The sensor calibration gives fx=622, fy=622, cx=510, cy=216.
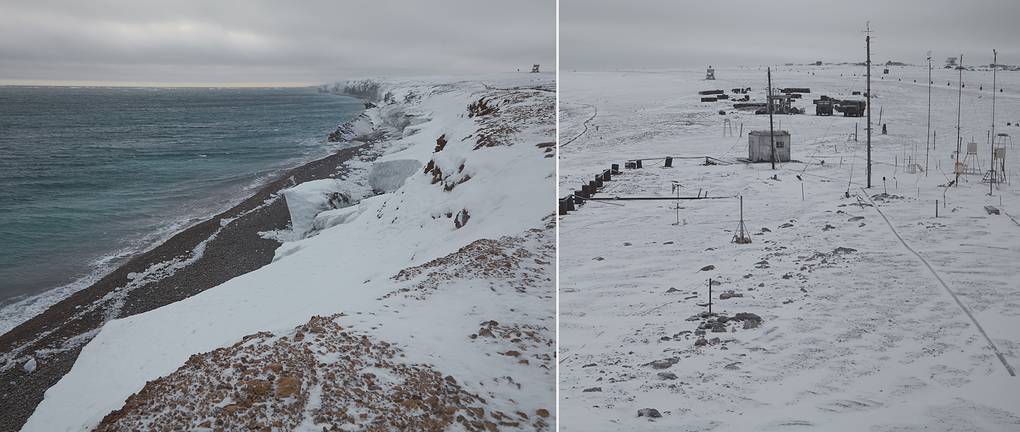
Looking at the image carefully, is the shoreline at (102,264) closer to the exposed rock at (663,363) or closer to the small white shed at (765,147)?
the exposed rock at (663,363)

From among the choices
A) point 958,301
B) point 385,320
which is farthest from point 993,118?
point 385,320

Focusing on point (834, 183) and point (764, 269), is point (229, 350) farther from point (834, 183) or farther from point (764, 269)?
point (834, 183)

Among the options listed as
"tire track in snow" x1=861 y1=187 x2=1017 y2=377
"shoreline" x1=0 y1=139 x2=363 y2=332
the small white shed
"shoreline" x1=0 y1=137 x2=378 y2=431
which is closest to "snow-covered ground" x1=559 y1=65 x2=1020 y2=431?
"tire track in snow" x1=861 y1=187 x2=1017 y2=377

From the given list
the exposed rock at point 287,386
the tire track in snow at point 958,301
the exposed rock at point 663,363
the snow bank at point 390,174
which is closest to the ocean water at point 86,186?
the snow bank at point 390,174

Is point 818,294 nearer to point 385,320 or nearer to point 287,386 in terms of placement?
point 385,320

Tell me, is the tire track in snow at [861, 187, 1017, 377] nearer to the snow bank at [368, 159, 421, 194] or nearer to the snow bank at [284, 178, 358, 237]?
the snow bank at [284, 178, 358, 237]

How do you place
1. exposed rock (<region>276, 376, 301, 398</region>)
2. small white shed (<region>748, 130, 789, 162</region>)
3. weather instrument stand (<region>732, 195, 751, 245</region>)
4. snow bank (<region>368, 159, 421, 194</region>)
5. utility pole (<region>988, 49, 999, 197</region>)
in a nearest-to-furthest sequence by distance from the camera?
exposed rock (<region>276, 376, 301, 398</region>) → utility pole (<region>988, 49, 999, 197</region>) → weather instrument stand (<region>732, 195, 751, 245</region>) → small white shed (<region>748, 130, 789, 162</region>) → snow bank (<region>368, 159, 421, 194</region>)
